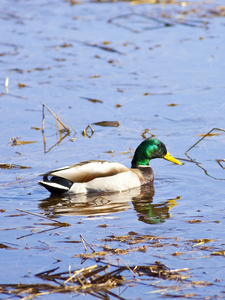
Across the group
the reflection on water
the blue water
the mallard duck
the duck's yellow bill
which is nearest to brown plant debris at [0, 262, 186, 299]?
the blue water

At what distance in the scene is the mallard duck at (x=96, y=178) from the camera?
8.42 meters

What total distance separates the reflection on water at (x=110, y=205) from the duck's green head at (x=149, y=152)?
24.2 inches

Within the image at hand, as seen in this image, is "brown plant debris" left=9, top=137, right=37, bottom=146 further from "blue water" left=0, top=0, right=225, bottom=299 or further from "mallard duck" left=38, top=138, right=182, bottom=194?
"mallard duck" left=38, top=138, right=182, bottom=194

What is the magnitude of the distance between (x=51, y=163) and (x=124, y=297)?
4545 millimetres

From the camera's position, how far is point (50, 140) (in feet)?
34.6

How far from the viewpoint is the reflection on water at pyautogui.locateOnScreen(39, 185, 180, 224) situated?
7568 millimetres

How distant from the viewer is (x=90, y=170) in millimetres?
8672

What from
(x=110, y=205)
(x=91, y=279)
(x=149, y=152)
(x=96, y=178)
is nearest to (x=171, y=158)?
(x=149, y=152)

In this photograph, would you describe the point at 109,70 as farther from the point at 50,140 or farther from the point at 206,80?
the point at 50,140

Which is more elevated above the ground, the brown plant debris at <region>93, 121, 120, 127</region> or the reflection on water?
the brown plant debris at <region>93, 121, 120, 127</region>

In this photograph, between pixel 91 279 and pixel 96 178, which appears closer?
pixel 91 279

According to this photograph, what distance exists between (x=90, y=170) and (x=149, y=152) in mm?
1156

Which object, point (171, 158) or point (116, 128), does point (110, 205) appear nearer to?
point (171, 158)

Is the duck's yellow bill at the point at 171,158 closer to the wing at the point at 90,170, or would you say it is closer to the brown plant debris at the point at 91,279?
the wing at the point at 90,170
